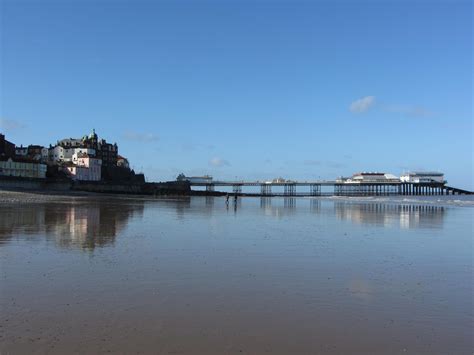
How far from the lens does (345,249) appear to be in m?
15.2

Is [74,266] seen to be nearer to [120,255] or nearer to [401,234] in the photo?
[120,255]

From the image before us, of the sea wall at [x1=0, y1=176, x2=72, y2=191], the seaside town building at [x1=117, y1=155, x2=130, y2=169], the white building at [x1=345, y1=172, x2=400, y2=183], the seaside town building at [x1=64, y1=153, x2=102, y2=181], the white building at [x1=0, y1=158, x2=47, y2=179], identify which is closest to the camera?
the sea wall at [x1=0, y1=176, x2=72, y2=191]

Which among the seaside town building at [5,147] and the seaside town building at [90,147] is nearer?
the seaside town building at [5,147]

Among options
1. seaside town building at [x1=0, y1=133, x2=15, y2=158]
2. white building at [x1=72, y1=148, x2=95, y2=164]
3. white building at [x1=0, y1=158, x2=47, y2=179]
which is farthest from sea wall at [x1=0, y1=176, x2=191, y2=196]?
seaside town building at [x1=0, y1=133, x2=15, y2=158]

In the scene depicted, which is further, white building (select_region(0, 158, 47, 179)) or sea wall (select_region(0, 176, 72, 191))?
Result: white building (select_region(0, 158, 47, 179))

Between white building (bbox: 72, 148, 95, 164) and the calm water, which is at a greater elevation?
white building (bbox: 72, 148, 95, 164)

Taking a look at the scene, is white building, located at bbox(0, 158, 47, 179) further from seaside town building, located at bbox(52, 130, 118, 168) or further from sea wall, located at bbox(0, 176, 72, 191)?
seaside town building, located at bbox(52, 130, 118, 168)

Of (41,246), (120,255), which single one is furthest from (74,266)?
(41,246)

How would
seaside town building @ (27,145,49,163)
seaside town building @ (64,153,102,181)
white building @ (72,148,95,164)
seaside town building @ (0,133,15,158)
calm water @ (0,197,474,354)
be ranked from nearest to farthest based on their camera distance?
calm water @ (0,197,474,354) < seaside town building @ (0,133,15,158) < seaside town building @ (64,153,102,181) < white building @ (72,148,95,164) < seaside town building @ (27,145,49,163)

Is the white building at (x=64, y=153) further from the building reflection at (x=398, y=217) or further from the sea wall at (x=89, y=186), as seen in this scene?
the building reflection at (x=398, y=217)

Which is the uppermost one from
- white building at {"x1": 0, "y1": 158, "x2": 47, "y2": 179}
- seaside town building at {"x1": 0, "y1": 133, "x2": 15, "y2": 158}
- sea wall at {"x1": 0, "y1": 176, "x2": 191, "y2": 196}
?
seaside town building at {"x1": 0, "y1": 133, "x2": 15, "y2": 158}

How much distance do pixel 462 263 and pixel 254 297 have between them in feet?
25.6

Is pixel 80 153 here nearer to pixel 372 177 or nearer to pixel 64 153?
pixel 64 153

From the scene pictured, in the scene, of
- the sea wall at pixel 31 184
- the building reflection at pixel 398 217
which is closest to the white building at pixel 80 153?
the sea wall at pixel 31 184
